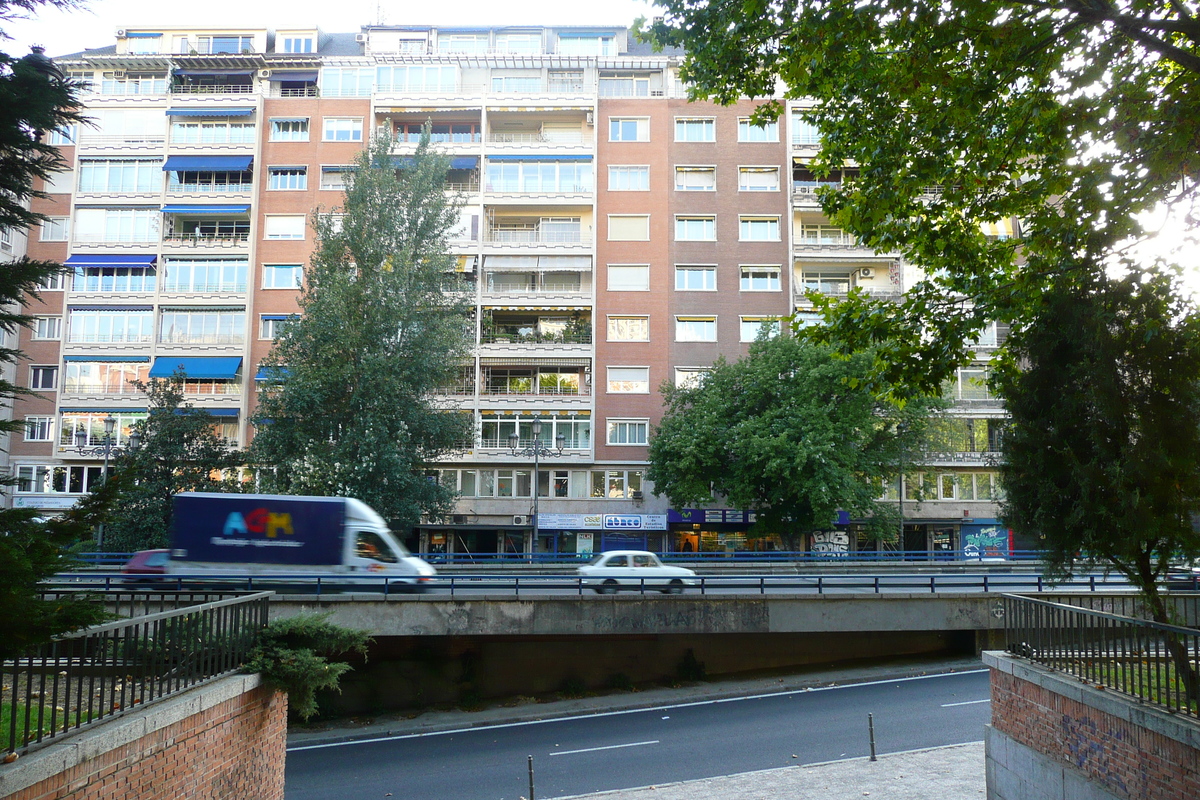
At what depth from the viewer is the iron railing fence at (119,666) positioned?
629 centimetres

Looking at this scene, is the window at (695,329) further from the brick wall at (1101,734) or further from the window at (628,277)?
the brick wall at (1101,734)

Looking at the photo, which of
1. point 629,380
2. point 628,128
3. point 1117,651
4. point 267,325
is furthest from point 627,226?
point 1117,651

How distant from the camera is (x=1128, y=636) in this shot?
9.01 metres

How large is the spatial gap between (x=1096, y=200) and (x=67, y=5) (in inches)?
435

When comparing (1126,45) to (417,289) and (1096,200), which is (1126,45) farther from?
(417,289)

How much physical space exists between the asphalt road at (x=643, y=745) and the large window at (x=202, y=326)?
31.4 m

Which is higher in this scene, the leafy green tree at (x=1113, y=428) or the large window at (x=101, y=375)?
the large window at (x=101, y=375)

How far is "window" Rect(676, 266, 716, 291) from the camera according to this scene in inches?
Answer: 1775

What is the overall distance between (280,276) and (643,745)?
36021 millimetres

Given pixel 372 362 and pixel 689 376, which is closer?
pixel 372 362

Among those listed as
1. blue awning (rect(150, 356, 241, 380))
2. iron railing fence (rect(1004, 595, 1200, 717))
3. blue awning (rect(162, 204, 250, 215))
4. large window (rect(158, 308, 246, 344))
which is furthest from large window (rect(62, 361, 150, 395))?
iron railing fence (rect(1004, 595, 1200, 717))

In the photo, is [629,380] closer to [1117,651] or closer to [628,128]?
[628,128]

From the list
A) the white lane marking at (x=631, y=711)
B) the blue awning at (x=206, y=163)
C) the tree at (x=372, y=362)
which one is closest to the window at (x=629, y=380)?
the tree at (x=372, y=362)

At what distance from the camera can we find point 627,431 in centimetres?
4425
